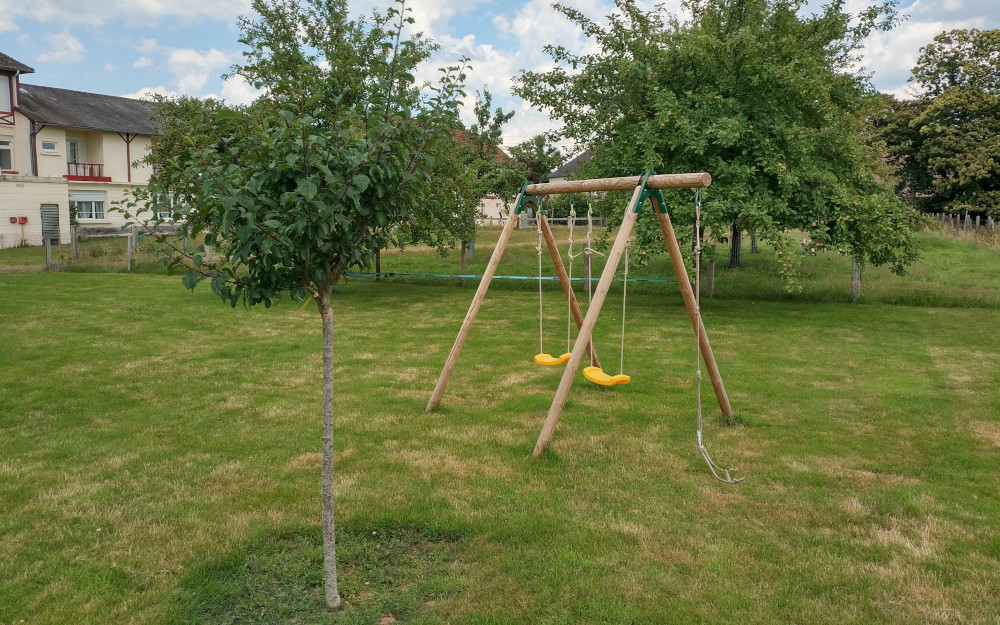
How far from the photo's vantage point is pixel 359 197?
137 inches

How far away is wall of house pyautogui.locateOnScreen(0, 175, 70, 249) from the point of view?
3058 centimetres

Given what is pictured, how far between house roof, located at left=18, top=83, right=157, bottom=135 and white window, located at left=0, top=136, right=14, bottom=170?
5.02ft

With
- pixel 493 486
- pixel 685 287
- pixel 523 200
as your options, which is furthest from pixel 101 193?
pixel 493 486

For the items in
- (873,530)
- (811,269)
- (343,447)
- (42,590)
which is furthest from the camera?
(811,269)

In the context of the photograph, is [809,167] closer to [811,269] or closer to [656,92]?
[656,92]

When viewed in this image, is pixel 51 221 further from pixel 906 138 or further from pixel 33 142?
pixel 906 138

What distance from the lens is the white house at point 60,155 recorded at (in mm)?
31422

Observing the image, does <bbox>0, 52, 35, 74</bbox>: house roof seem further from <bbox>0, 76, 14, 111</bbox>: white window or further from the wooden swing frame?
the wooden swing frame

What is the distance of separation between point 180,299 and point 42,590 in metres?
12.5

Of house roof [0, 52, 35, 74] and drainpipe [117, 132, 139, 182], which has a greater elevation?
house roof [0, 52, 35, 74]

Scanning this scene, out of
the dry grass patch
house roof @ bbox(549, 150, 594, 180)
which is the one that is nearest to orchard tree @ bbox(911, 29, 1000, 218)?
house roof @ bbox(549, 150, 594, 180)

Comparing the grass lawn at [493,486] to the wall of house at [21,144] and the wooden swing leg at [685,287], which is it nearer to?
the wooden swing leg at [685,287]

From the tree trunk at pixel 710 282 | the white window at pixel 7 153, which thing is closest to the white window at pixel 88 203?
the white window at pixel 7 153

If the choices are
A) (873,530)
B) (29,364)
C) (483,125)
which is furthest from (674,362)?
(483,125)
